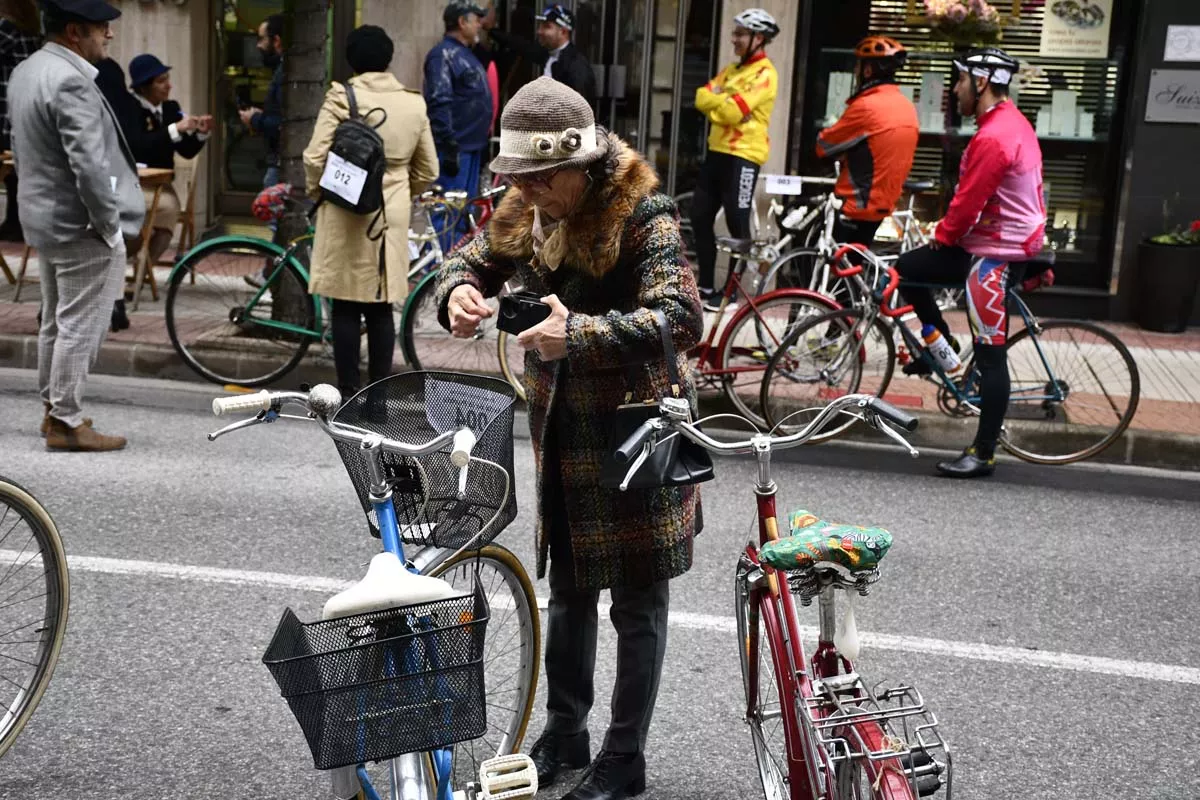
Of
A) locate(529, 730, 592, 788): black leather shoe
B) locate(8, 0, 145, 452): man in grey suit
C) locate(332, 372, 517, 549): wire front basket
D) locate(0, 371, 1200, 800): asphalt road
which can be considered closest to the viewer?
locate(332, 372, 517, 549): wire front basket

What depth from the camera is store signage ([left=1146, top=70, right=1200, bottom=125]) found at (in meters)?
11.6

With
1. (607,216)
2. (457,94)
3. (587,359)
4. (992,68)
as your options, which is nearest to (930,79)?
(457,94)

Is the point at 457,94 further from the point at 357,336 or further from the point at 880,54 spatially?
the point at 357,336

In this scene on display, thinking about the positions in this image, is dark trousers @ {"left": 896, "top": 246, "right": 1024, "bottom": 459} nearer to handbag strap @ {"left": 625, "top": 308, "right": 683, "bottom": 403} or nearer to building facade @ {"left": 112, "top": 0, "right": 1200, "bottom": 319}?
handbag strap @ {"left": 625, "top": 308, "right": 683, "bottom": 403}

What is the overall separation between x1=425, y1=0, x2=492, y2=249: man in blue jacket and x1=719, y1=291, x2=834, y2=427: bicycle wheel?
366 cm

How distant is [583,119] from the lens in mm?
3381

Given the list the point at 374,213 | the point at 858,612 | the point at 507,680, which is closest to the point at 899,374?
the point at 374,213

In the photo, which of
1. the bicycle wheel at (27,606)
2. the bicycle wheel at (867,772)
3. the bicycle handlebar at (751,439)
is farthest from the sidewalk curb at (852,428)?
the bicycle wheel at (867,772)

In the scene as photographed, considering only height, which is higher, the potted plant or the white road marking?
the potted plant

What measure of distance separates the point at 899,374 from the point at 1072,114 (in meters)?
4.04

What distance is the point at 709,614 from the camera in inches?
204

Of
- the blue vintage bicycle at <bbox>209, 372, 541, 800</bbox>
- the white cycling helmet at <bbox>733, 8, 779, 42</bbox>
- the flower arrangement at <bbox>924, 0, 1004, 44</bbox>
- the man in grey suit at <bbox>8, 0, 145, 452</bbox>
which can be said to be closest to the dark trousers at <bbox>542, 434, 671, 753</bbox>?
the blue vintage bicycle at <bbox>209, 372, 541, 800</bbox>

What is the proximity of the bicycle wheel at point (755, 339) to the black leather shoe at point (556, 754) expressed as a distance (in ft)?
14.3

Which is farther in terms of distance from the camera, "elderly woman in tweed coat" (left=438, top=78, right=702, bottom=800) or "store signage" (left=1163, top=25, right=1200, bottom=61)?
"store signage" (left=1163, top=25, right=1200, bottom=61)
